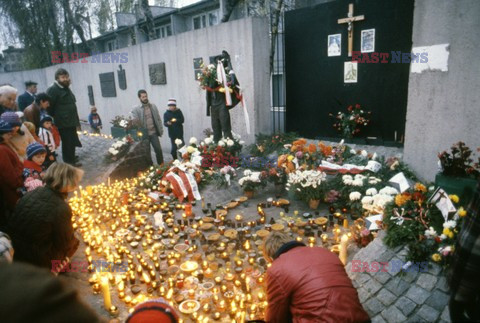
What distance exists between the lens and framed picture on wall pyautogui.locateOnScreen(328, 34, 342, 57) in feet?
26.1

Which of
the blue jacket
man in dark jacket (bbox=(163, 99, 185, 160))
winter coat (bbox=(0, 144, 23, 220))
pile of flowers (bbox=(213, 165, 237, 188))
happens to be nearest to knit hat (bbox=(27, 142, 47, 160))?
winter coat (bbox=(0, 144, 23, 220))

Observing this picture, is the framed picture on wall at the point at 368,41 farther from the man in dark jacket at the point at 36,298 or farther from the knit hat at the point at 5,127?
the man in dark jacket at the point at 36,298

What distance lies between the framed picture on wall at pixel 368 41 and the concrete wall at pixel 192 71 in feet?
8.45

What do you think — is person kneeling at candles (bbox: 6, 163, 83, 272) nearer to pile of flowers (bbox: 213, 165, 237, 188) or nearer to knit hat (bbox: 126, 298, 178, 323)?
knit hat (bbox: 126, 298, 178, 323)

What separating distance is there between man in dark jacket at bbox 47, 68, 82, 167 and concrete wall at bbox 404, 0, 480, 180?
810 centimetres

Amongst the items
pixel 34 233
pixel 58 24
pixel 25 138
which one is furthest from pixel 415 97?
pixel 58 24

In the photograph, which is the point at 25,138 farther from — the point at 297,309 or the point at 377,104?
the point at 377,104

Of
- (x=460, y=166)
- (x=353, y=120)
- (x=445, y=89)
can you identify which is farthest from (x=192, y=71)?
(x=460, y=166)

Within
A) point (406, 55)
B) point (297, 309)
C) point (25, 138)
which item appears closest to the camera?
point (297, 309)

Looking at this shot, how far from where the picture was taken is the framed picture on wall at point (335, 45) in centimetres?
795

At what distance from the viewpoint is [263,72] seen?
898cm

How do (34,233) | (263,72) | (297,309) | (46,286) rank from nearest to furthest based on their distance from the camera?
(46,286)
(297,309)
(34,233)
(263,72)

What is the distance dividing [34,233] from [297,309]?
9.68 ft

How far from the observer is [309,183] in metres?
6.21
